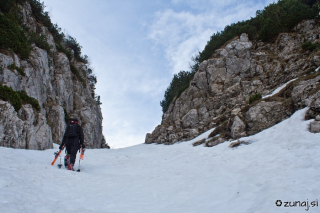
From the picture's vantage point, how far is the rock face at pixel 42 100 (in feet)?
38.1

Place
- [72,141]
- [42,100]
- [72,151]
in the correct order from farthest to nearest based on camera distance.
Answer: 1. [42,100]
2. [72,141]
3. [72,151]

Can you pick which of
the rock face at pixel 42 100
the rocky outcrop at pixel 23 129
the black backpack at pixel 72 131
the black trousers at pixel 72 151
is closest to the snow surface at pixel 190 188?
the black trousers at pixel 72 151

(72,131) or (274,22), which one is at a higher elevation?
(274,22)

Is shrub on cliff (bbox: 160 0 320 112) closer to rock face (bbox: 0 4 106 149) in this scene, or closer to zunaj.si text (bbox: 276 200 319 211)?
rock face (bbox: 0 4 106 149)

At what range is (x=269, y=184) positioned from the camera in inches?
207

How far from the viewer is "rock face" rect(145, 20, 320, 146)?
522 inches

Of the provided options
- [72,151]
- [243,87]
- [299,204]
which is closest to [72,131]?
[72,151]

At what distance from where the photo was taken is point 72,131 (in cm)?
970

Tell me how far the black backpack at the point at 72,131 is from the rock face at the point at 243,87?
938 centimetres

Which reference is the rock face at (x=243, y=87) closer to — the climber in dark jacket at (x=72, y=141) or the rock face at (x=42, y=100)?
the climber in dark jacket at (x=72, y=141)

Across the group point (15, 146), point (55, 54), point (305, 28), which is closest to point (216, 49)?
point (305, 28)

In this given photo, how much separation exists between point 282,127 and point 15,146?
15395 millimetres

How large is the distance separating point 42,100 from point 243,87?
992 inches

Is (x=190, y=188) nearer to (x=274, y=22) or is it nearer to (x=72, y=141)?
(x=72, y=141)
